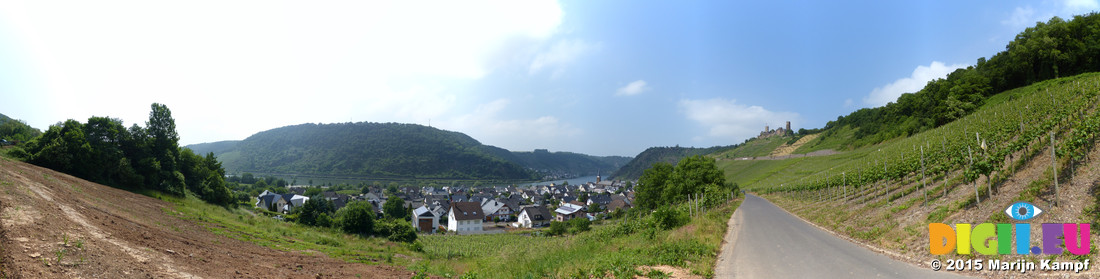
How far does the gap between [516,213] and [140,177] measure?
6568cm

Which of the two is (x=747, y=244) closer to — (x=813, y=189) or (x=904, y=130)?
(x=813, y=189)

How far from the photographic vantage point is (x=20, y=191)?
518 inches

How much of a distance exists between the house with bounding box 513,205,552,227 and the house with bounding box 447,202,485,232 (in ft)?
31.5

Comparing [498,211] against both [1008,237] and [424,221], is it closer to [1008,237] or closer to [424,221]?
[424,221]

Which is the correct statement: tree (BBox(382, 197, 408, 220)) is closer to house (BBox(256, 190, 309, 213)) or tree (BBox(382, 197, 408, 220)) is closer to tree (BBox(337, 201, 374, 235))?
house (BBox(256, 190, 309, 213))

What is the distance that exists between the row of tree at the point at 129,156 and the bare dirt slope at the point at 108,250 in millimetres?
12035

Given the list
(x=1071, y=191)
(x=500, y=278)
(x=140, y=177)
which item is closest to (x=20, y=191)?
(x=500, y=278)

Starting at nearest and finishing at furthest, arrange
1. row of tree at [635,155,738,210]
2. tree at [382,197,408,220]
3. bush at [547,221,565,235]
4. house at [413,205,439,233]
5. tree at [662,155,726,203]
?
row of tree at [635,155,738,210] < tree at [662,155,726,203] < bush at [547,221,565,235] < house at [413,205,439,233] < tree at [382,197,408,220]

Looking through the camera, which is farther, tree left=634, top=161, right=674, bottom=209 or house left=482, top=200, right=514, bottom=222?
house left=482, top=200, right=514, bottom=222

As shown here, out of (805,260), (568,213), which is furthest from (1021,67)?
(805,260)

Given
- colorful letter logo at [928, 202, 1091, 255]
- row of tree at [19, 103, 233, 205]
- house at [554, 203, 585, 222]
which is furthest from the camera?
house at [554, 203, 585, 222]

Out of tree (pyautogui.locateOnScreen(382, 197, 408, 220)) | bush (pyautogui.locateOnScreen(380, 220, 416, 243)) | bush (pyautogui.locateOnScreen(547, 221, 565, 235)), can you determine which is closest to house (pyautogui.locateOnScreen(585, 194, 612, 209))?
bush (pyautogui.locateOnScreen(547, 221, 565, 235))

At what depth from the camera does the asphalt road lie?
30.0 ft

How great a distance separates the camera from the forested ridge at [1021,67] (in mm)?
52906
